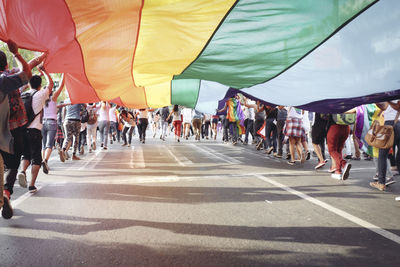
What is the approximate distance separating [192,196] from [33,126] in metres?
2.88

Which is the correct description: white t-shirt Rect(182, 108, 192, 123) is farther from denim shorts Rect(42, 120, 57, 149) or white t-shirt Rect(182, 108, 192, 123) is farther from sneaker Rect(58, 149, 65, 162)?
denim shorts Rect(42, 120, 57, 149)

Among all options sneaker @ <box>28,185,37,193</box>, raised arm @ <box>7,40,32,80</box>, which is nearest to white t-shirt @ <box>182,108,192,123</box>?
sneaker @ <box>28,185,37,193</box>

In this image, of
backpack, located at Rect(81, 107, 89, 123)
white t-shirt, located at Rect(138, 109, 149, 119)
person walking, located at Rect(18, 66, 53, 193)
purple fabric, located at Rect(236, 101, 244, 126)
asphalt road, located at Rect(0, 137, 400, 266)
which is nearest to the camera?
asphalt road, located at Rect(0, 137, 400, 266)

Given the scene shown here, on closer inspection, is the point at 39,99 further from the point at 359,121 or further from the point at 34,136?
the point at 359,121

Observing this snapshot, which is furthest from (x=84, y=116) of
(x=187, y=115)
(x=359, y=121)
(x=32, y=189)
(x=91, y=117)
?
(x=187, y=115)

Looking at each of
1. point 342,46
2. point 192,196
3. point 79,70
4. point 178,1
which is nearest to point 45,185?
point 79,70

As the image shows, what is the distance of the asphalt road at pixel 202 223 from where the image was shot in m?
2.67

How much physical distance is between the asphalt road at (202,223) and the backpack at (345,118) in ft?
3.93

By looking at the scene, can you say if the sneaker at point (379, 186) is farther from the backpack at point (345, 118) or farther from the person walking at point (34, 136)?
the person walking at point (34, 136)

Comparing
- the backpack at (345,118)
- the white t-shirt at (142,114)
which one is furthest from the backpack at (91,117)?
the backpack at (345,118)

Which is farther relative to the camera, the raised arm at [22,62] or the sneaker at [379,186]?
the sneaker at [379,186]

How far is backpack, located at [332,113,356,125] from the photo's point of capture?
6160 mm

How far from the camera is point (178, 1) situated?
123 inches

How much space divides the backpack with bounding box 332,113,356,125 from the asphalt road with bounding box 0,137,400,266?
120cm
